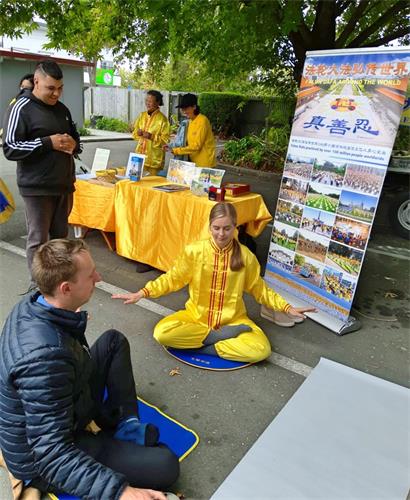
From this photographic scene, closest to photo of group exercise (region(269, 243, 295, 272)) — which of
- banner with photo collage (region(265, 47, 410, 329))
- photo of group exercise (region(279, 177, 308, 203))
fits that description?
banner with photo collage (region(265, 47, 410, 329))

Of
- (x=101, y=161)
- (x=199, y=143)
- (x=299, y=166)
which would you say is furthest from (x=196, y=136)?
(x=299, y=166)

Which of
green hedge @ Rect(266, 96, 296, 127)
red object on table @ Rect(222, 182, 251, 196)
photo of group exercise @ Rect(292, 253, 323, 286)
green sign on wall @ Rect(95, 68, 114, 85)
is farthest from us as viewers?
green sign on wall @ Rect(95, 68, 114, 85)

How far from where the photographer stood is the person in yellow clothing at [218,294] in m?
3.06

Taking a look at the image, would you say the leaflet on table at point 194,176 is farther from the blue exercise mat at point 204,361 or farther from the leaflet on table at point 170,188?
the blue exercise mat at point 204,361

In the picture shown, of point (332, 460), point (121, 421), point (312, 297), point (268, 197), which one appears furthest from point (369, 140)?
point (268, 197)

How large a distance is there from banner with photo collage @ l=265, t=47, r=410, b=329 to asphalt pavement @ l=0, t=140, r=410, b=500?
397 mm

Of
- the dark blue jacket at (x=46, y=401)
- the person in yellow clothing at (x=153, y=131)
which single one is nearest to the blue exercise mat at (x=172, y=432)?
the dark blue jacket at (x=46, y=401)

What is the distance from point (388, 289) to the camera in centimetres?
468

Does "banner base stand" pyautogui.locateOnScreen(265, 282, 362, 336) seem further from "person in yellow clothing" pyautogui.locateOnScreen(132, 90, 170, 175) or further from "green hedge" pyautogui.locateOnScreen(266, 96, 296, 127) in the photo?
"green hedge" pyautogui.locateOnScreen(266, 96, 296, 127)

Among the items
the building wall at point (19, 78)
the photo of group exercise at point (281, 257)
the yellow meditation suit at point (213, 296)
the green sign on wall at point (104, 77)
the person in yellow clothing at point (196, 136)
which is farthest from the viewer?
the green sign on wall at point (104, 77)

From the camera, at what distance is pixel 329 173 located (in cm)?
367

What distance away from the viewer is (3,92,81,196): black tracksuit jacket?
350 cm

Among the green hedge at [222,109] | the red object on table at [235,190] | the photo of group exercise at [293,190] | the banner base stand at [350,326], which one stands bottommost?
the banner base stand at [350,326]

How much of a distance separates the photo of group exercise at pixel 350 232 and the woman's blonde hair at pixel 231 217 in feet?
3.40
